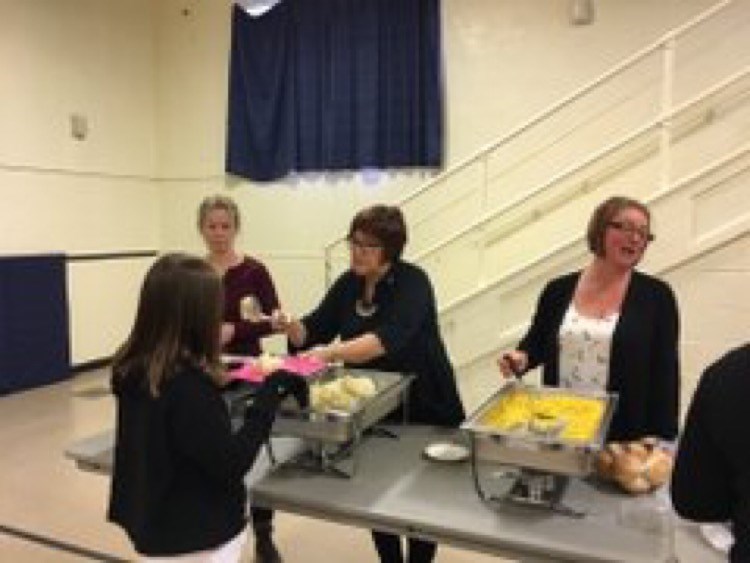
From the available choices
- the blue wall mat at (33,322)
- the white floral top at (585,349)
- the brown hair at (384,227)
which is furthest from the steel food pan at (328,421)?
the blue wall mat at (33,322)

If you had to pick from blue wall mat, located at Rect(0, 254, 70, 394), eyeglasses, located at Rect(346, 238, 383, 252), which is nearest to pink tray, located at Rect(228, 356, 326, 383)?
eyeglasses, located at Rect(346, 238, 383, 252)

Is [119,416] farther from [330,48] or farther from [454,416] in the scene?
[330,48]

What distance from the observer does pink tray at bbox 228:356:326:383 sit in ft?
6.27

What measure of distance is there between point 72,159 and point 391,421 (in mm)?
4354

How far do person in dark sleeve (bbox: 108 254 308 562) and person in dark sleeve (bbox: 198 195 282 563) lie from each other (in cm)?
107

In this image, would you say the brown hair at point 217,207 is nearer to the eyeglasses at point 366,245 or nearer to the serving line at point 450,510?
the eyeglasses at point 366,245

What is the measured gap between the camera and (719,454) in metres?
1.11

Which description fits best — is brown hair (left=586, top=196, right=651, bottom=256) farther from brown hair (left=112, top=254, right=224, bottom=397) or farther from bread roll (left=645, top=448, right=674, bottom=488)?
brown hair (left=112, top=254, right=224, bottom=397)

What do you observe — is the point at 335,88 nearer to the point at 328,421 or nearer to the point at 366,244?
the point at 366,244

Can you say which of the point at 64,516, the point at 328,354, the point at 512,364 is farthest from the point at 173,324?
the point at 64,516

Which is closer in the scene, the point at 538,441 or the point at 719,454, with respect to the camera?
the point at 719,454

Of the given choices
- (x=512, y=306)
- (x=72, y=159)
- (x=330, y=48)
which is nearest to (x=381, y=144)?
(x=330, y=48)

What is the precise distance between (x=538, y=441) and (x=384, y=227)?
845 millimetres

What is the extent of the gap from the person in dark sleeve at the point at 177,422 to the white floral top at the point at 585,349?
3.19ft
